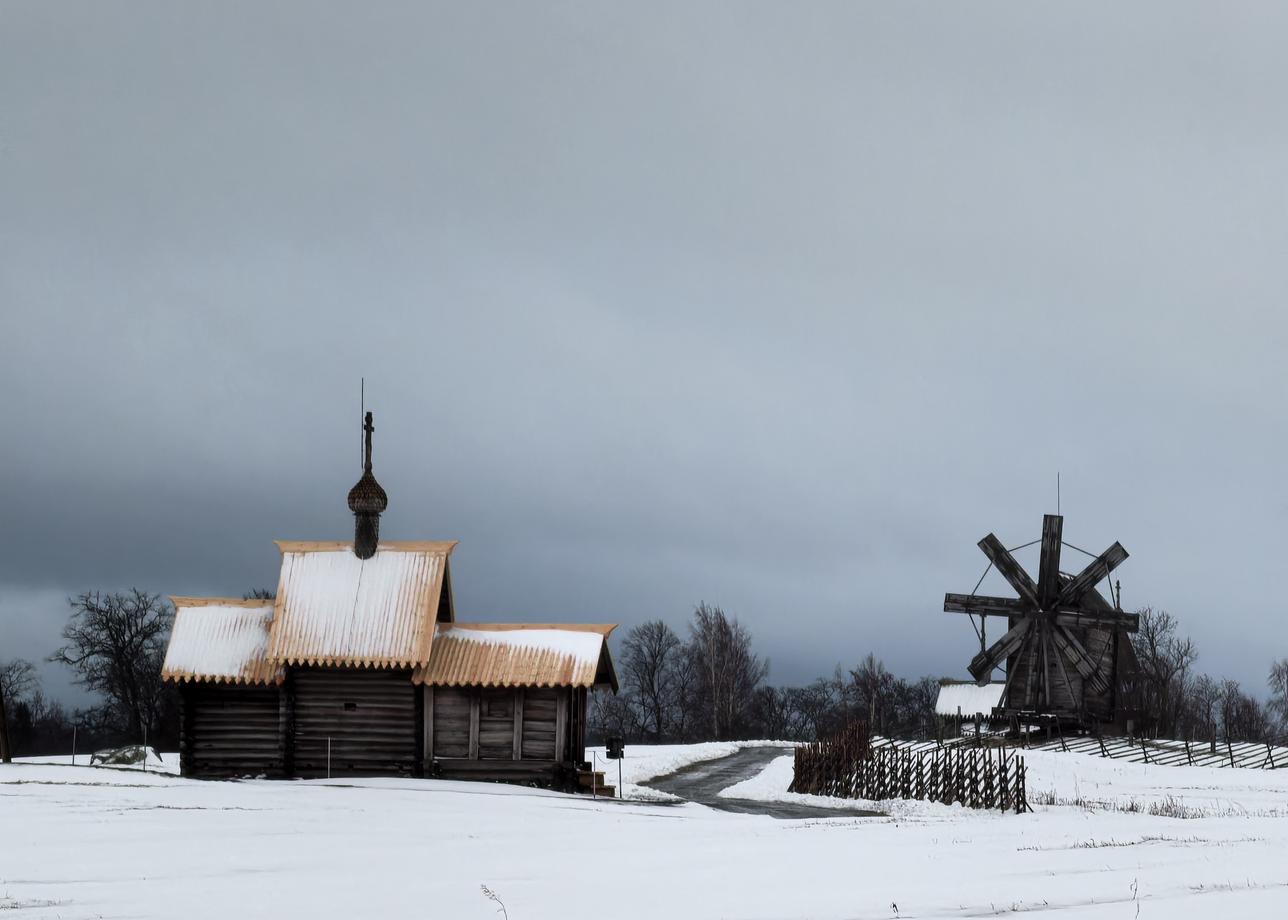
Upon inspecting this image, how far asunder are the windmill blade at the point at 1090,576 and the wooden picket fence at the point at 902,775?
19.4m

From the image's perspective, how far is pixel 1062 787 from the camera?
35.7m

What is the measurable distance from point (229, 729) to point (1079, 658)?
37080 millimetres

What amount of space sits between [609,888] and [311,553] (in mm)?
20229

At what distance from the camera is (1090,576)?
180ft

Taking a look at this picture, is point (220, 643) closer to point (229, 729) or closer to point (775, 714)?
point (229, 729)

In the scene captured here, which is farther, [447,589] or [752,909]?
[447,589]

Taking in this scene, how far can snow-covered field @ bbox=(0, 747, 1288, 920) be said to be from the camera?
484 inches

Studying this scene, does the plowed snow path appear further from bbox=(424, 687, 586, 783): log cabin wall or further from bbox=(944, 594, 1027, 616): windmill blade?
bbox=(944, 594, 1027, 616): windmill blade

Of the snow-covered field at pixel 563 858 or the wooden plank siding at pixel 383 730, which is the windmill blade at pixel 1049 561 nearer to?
the snow-covered field at pixel 563 858

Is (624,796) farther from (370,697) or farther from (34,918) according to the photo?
(34,918)

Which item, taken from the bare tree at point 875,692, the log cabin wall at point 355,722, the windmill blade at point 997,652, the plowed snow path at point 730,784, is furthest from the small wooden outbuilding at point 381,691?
the bare tree at point 875,692

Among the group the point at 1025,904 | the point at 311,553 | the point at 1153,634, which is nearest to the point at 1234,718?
the point at 1153,634

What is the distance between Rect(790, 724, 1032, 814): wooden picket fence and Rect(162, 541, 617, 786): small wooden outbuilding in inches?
325

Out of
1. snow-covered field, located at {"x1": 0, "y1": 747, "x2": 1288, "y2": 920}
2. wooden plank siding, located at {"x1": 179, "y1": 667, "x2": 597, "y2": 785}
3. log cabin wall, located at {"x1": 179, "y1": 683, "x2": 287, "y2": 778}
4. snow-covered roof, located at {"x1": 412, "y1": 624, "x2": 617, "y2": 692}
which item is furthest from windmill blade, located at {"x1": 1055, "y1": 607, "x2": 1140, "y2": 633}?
log cabin wall, located at {"x1": 179, "y1": 683, "x2": 287, "y2": 778}
